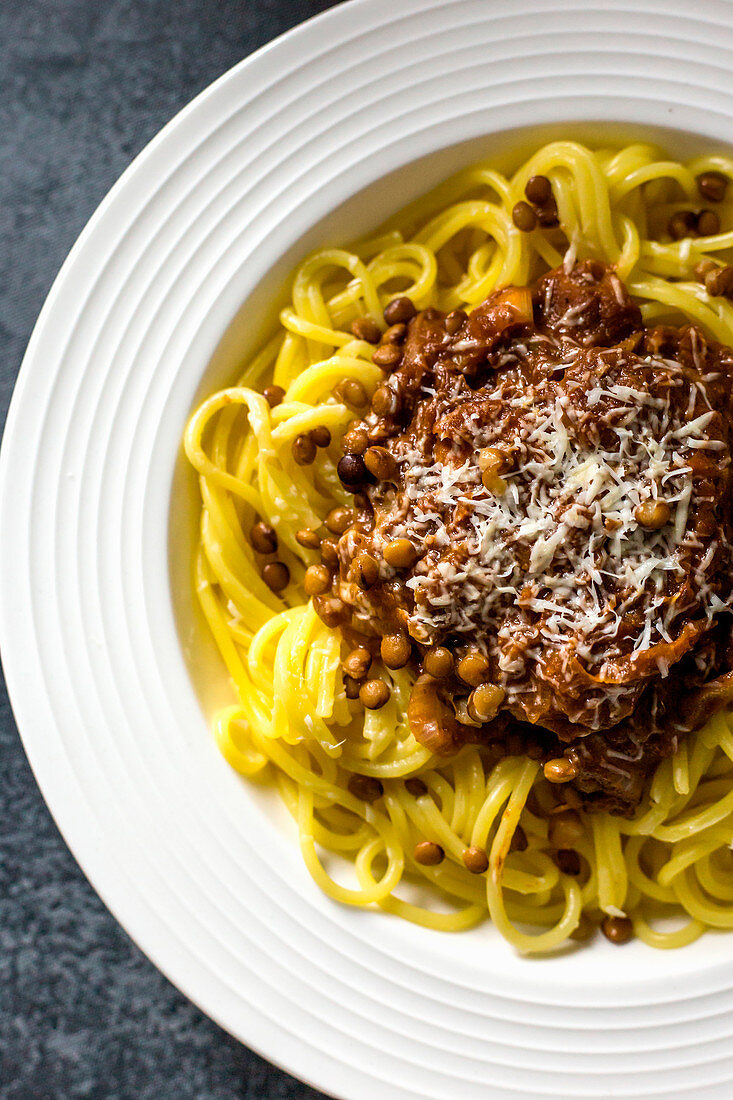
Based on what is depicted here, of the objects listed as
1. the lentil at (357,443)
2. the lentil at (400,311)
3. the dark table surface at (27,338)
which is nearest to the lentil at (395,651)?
the lentil at (357,443)

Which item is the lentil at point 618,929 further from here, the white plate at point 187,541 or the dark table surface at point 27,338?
the dark table surface at point 27,338

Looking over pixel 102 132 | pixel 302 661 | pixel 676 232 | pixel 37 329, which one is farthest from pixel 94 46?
pixel 302 661

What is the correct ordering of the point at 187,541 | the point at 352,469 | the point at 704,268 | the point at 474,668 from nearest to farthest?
the point at 474,668, the point at 352,469, the point at 704,268, the point at 187,541

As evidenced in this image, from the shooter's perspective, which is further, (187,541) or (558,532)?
(187,541)

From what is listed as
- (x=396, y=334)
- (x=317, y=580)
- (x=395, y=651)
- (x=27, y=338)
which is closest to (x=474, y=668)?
(x=395, y=651)

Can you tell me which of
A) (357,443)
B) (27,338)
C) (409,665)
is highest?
(27,338)

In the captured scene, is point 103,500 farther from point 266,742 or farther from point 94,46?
point 94,46

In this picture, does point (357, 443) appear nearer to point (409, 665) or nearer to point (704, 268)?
point (409, 665)
